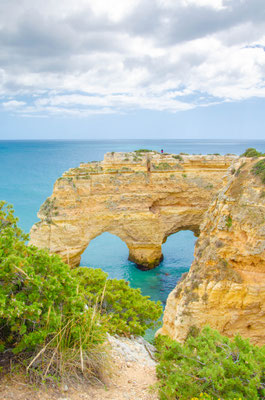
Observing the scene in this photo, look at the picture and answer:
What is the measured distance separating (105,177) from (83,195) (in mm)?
2483

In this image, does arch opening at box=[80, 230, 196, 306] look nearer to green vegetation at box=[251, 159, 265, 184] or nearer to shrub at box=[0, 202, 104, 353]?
green vegetation at box=[251, 159, 265, 184]

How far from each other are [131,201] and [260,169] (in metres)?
15.0

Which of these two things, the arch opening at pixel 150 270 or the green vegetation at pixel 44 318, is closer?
the green vegetation at pixel 44 318

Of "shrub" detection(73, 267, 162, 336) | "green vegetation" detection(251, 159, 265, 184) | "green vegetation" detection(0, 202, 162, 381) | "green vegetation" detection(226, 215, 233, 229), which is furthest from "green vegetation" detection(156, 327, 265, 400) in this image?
"green vegetation" detection(251, 159, 265, 184)

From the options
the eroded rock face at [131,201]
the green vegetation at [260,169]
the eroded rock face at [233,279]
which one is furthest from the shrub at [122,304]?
the eroded rock face at [131,201]

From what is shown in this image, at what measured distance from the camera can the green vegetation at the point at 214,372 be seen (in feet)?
17.6

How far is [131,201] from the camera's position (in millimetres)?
26656

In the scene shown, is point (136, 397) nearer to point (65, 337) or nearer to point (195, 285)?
point (65, 337)

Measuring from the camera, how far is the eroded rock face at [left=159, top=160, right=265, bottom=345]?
11516 millimetres

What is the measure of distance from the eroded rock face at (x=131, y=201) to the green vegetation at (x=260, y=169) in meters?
13.3

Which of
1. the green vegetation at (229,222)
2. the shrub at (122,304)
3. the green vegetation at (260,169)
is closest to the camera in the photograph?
the shrub at (122,304)

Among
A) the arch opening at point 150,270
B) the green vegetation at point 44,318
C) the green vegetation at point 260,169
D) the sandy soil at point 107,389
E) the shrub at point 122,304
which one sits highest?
the green vegetation at point 260,169

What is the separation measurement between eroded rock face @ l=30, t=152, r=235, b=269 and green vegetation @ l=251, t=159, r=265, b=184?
13.3 metres

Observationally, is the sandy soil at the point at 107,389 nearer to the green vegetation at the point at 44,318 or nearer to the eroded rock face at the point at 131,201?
the green vegetation at the point at 44,318
